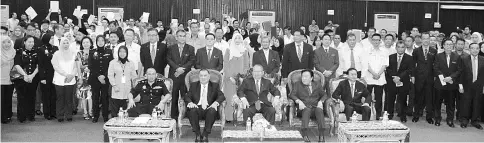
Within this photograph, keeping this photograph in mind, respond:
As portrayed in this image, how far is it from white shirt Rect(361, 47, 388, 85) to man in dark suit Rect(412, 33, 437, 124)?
1.69ft

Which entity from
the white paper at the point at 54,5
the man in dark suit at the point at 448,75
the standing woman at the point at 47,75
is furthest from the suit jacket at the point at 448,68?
the white paper at the point at 54,5

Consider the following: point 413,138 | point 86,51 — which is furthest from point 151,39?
point 413,138

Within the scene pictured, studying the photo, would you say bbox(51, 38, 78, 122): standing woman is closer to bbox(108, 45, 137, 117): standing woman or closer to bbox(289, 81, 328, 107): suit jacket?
bbox(108, 45, 137, 117): standing woman

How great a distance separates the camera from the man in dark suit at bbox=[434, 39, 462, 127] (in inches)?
305

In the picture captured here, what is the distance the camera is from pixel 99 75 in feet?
25.1

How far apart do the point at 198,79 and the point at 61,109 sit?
224 cm

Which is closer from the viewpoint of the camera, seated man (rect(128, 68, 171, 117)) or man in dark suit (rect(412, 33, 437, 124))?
seated man (rect(128, 68, 171, 117))

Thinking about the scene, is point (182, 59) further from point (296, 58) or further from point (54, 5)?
point (54, 5)

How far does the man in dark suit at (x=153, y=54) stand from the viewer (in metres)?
7.65

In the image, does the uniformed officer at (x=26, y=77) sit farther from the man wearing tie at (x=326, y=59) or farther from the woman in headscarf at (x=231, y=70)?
the man wearing tie at (x=326, y=59)

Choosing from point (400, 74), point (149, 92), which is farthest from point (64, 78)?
point (400, 74)

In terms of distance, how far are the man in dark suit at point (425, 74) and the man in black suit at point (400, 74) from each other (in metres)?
0.14

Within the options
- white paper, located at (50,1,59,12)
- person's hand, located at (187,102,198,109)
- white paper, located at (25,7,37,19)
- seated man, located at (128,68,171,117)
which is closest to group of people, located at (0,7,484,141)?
seated man, located at (128,68,171,117)

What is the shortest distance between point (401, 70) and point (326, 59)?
3.83 ft
